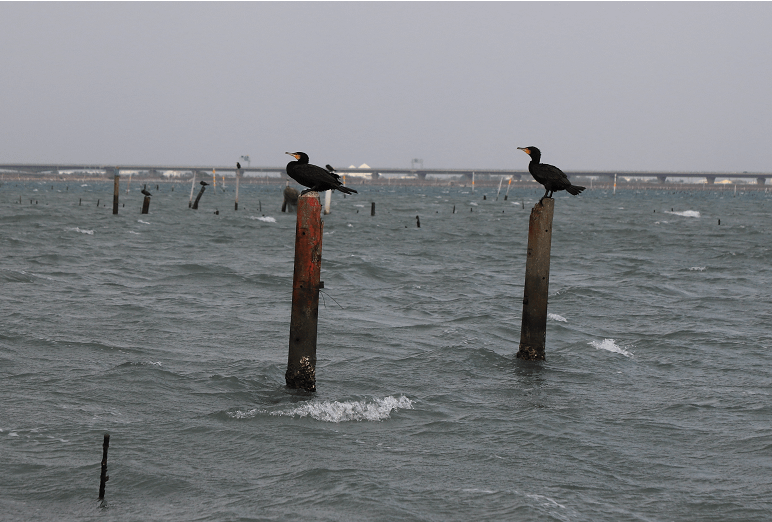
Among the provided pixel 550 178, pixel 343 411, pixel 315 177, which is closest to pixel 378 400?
pixel 343 411

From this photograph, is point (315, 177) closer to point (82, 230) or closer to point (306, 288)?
point (306, 288)

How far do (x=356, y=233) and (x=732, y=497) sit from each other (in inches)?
1261

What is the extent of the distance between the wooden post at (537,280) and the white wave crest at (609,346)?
1.97 metres

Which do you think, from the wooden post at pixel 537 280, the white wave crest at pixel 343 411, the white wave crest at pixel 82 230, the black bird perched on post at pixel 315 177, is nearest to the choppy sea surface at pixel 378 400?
the white wave crest at pixel 343 411

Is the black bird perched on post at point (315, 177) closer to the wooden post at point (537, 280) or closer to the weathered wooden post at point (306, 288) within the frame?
the weathered wooden post at point (306, 288)

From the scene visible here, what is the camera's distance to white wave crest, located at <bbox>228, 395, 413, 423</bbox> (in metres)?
9.52

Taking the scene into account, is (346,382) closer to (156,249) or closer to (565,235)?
(156,249)

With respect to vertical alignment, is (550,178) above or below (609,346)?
above

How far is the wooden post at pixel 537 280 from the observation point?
38.8ft

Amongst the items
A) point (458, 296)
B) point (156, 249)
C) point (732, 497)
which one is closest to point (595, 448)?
point (732, 497)

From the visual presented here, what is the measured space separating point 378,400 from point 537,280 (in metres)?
3.25

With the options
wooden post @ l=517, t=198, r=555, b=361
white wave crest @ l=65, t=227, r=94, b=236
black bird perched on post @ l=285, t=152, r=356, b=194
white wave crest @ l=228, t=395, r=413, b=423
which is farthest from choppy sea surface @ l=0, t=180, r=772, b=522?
white wave crest @ l=65, t=227, r=94, b=236

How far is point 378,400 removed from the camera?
10273 mm

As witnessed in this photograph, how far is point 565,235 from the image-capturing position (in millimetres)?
40844
